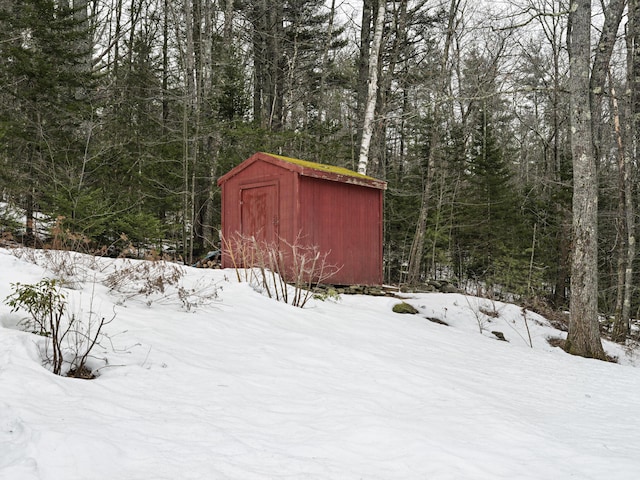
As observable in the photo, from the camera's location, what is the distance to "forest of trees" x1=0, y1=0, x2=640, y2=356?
874 cm

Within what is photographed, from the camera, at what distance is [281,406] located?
8.62ft

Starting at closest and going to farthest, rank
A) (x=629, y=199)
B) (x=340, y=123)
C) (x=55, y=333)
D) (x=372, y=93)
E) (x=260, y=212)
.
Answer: (x=55, y=333), (x=260, y=212), (x=629, y=199), (x=372, y=93), (x=340, y=123)

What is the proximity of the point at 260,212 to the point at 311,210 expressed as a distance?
1.15 metres

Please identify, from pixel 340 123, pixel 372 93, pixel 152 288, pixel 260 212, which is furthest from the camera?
pixel 340 123

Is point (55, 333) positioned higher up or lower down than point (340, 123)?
lower down

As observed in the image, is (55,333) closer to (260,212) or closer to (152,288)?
Answer: (152,288)

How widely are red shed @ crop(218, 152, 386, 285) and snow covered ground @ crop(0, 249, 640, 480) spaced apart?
137 inches


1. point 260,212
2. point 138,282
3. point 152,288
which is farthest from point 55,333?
point 260,212

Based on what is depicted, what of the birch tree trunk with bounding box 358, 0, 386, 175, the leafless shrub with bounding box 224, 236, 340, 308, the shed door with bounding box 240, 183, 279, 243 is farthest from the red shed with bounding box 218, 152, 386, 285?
the birch tree trunk with bounding box 358, 0, 386, 175

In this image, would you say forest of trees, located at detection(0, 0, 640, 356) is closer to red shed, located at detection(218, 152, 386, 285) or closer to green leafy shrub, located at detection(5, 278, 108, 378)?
red shed, located at detection(218, 152, 386, 285)

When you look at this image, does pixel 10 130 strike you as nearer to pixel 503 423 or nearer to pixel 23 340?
pixel 23 340

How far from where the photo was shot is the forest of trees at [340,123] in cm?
874

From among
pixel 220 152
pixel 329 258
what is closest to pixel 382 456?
pixel 329 258

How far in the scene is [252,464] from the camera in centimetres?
190
